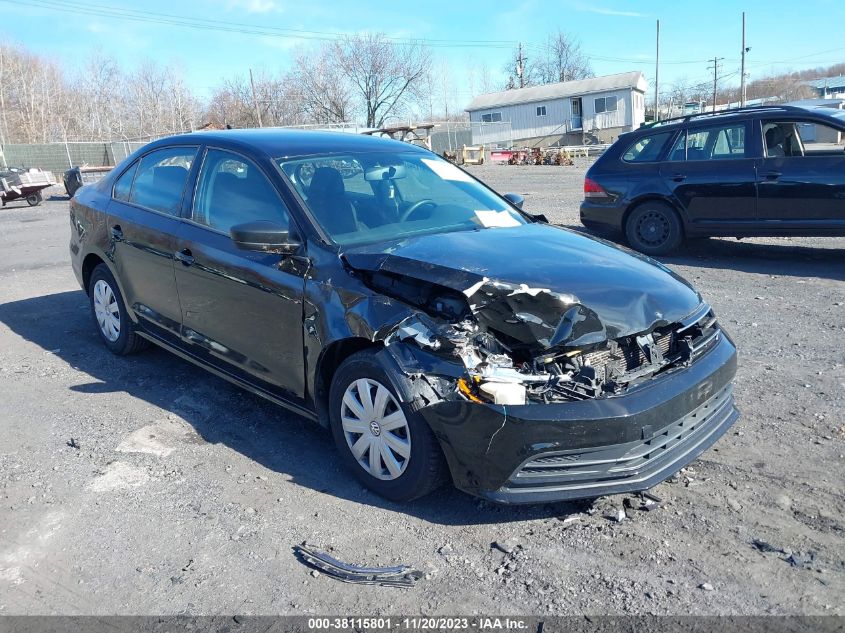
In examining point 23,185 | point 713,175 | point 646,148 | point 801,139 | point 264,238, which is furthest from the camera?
point 23,185

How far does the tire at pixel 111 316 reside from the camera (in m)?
5.52

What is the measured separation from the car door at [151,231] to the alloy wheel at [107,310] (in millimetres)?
358

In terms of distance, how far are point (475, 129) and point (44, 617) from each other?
151 ft

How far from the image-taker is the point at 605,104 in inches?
1914

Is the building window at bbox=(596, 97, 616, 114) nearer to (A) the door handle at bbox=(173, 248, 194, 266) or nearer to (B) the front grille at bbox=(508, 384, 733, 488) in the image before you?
(A) the door handle at bbox=(173, 248, 194, 266)

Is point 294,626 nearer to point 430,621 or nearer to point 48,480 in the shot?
point 430,621

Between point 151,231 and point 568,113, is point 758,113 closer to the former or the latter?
point 151,231

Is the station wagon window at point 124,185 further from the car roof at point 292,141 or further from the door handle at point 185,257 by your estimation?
the door handle at point 185,257

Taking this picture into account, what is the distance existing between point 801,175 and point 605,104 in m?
43.4

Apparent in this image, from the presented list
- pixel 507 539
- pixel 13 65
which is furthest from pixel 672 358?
pixel 13 65

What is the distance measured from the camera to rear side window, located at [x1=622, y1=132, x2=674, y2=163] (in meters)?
9.20

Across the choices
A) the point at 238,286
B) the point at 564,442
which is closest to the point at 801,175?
the point at 564,442

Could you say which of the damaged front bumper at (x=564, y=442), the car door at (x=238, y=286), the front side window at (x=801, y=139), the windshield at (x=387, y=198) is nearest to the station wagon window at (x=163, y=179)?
the car door at (x=238, y=286)

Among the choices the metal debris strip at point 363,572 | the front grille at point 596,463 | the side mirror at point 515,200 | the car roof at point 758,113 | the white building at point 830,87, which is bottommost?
the metal debris strip at point 363,572
